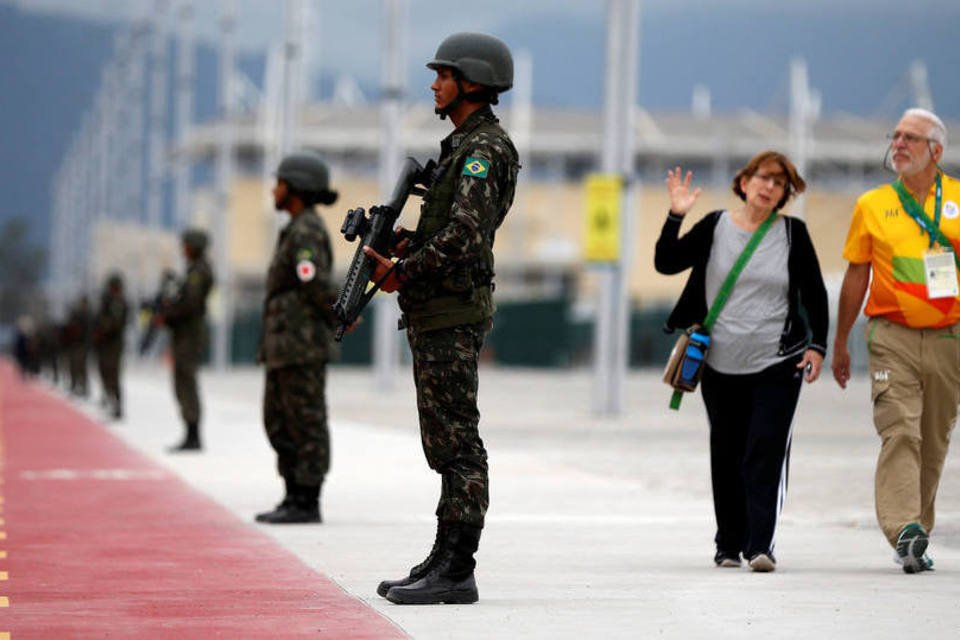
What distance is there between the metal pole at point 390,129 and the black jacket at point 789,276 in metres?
27.1

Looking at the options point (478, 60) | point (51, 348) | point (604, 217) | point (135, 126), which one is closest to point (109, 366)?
point (604, 217)

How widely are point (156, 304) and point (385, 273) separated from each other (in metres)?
12.9

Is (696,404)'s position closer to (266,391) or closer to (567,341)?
(266,391)

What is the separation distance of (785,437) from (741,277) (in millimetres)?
753

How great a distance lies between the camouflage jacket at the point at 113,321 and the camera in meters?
30.7

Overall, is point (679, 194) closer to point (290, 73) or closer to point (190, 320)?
point (190, 320)

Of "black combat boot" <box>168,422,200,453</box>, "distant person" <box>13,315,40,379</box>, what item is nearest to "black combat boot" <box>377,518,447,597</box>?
"black combat boot" <box>168,422,200,453</box>

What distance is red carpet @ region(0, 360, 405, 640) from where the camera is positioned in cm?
834


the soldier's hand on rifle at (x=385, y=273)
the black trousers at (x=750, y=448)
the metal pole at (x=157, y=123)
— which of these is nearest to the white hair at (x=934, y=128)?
the black trousers at (x=750, y=448)

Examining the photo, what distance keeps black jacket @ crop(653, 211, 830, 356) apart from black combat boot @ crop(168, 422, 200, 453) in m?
10.8

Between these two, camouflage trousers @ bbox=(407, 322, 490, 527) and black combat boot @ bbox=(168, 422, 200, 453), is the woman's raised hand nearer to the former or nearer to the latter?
camouflage trousers @ bbox=(407, 322, 490, 527)

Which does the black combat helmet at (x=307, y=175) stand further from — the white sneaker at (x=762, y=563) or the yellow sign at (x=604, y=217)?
the yellow sign at (x=604, y=217)

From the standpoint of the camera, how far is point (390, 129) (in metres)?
39.4

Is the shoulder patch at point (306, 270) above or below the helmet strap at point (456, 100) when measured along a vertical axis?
below
